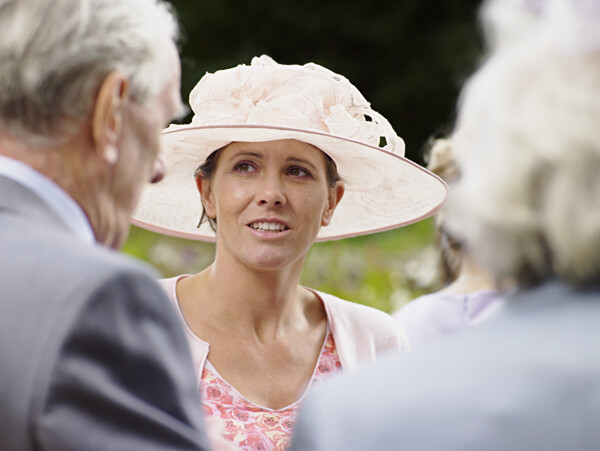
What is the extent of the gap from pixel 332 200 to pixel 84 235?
203 cm

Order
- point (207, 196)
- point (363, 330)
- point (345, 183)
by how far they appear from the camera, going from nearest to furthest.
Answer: point (363, 330) → point (207, 196) → point (345, 183)

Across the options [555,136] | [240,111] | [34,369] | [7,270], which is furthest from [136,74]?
[240,111]

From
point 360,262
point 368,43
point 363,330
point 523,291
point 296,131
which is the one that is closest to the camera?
point 523,291

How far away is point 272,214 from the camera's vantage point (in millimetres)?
3398

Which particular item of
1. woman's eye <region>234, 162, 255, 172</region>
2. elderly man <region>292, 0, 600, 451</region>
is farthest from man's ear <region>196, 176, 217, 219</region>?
elderly man <region>292, 0, 600, 451</region>

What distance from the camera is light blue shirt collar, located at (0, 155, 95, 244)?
5.51 feet

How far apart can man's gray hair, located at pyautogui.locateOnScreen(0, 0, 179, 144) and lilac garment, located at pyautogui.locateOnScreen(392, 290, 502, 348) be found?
5.88 ft

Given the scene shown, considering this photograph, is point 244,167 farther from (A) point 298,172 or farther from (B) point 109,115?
(B) point 109,115

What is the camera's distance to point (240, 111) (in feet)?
11.0

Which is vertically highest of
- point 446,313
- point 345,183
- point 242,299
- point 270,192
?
point 270,192

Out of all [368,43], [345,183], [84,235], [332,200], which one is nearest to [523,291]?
[84,235]

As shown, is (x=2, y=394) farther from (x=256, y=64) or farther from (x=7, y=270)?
(x=256, y=64)

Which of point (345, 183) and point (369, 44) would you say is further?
point (369, 44)

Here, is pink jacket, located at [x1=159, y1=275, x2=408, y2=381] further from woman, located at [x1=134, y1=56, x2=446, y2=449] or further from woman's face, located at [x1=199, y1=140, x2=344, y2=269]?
woman's face, located at [x1=199, y1=140, x2=344, y2=269]
